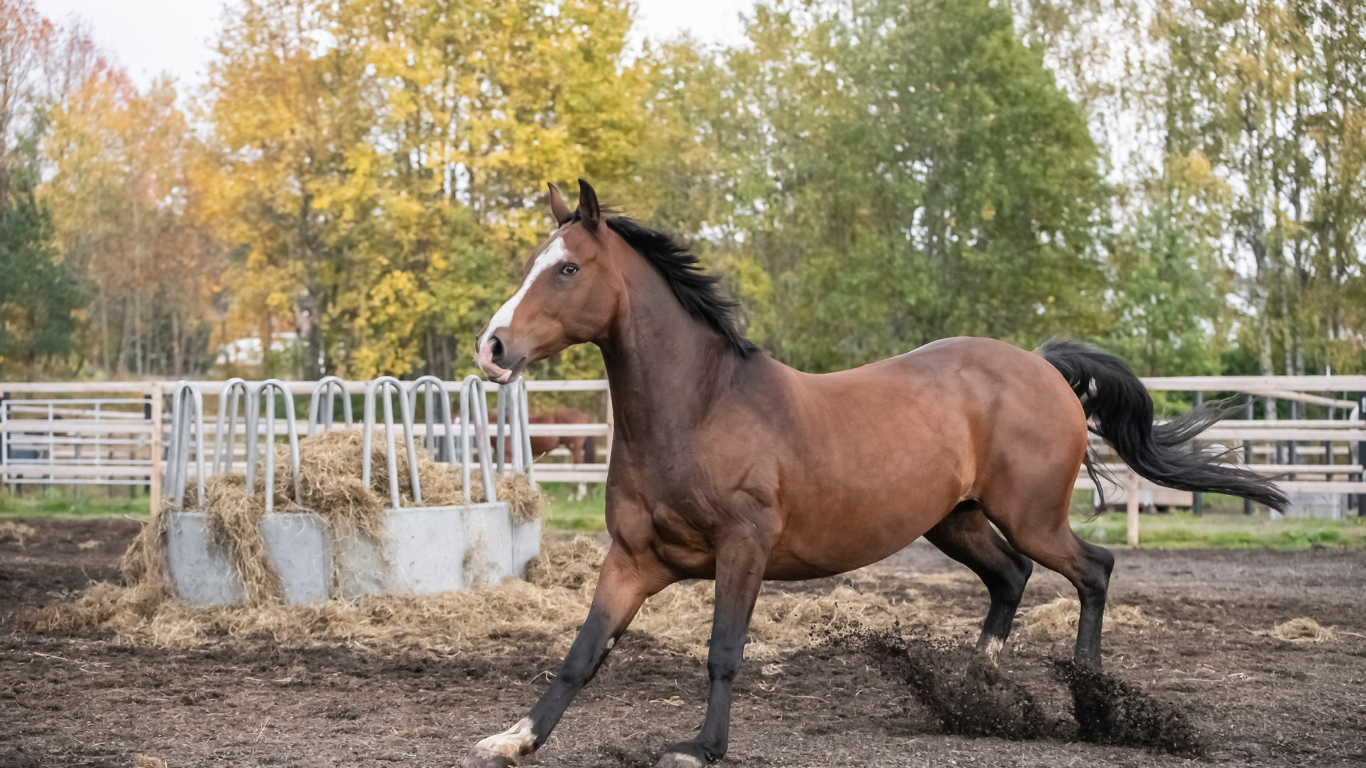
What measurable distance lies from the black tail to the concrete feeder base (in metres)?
3.59

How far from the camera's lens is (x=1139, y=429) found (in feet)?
17.1

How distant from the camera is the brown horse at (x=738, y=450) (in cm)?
362

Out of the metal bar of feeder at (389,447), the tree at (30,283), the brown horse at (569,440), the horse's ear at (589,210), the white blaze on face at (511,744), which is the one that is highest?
the tree at (30,283)

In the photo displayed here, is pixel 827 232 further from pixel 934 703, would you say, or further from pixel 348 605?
pixel 934 703

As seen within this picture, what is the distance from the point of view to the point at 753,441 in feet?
12.5

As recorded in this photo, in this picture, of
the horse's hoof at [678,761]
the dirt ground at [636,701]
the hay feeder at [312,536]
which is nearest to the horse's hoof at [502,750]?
the dirt ground at [636,701]

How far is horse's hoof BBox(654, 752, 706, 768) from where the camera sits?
3385 millimetres

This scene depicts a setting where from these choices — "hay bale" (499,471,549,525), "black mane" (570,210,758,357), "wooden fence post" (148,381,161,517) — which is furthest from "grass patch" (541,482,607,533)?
"black mane" (570,210,758,357)

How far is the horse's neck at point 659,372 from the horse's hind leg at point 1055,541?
1.41 m

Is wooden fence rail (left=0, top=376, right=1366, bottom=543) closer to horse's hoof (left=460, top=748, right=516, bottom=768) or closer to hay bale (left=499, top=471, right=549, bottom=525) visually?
hay bale (left=499, top=471, right=549, bottom=525)

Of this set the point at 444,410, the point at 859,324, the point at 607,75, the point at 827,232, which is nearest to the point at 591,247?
the point at 444,410

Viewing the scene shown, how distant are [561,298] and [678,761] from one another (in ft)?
4.89

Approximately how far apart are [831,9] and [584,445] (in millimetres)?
8491

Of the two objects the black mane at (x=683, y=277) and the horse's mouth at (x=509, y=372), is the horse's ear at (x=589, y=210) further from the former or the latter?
the horse's mouth at (x=509, y=372)
